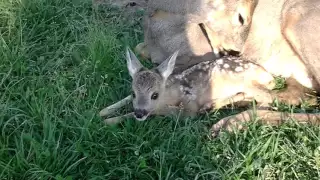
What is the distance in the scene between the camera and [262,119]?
15.0ft

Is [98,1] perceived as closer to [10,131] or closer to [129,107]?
[129,107]

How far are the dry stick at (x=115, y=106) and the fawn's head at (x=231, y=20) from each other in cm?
115

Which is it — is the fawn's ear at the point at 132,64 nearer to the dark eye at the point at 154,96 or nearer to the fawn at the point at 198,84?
the fawn at the point at 198,84

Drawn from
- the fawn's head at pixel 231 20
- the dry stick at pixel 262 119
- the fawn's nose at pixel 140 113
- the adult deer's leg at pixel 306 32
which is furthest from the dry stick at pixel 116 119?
the adult deer's leg at pixel 306 32

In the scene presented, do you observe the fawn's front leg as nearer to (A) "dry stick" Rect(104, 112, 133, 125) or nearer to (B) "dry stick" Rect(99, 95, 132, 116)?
(A) "dry stick" Rect(104, 112, 133, 125)

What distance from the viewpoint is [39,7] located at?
6125 millimetres

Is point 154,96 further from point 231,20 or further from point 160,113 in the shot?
point 231,20

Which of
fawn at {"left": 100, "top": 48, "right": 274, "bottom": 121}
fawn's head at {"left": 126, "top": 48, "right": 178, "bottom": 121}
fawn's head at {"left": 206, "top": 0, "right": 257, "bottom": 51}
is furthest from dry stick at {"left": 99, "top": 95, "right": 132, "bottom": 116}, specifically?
fawn's head at {"left": 206, "top": 0, "right": 257, "bottom": 51}

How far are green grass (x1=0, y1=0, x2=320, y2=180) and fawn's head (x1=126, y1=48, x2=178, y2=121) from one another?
0.14m

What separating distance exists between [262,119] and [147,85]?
3.13ft

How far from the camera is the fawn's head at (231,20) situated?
5387 mm

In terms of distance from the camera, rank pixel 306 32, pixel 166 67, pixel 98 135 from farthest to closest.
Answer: pixel 166 67
pixel 306 32
pixel 98 135

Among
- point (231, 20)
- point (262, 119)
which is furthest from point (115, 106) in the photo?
point (231, 20)

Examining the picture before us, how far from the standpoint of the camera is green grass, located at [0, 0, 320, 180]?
4012 millimetres
